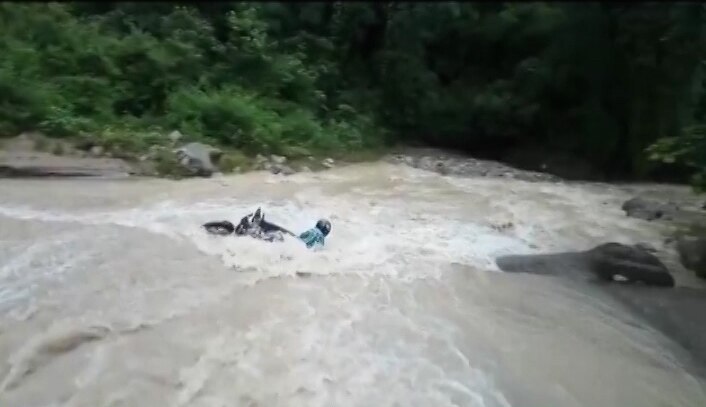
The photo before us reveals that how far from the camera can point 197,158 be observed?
9008 millimetres

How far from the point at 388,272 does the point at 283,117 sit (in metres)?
5.88

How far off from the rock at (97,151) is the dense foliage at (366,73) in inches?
18.7

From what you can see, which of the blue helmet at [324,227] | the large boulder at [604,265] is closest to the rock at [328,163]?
the blue helmet at [324,227]

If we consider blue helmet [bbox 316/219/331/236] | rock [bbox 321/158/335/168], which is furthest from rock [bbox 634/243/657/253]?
rock [bbox 321/158/335/168]

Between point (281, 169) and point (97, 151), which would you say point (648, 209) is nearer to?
point (281, 169)

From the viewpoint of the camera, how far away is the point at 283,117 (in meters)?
11.4

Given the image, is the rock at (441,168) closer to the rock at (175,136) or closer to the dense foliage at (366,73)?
the dense foliage at (366,73)

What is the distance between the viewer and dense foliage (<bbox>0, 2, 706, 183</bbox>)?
10344 mm

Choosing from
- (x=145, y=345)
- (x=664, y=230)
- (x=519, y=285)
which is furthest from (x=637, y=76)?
(x=145, y=345)

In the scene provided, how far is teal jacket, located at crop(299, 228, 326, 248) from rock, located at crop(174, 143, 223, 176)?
293 cm

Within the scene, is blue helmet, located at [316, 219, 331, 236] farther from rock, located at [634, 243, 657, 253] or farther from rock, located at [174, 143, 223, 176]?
rock, located at [174, 143, 223, 176]

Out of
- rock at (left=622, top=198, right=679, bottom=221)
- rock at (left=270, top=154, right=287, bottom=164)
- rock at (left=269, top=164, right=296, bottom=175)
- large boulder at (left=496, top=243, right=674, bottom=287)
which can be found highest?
large boulder at (left=496, top=243, right=674, bottom=287)

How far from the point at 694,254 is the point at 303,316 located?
3142 millimetres

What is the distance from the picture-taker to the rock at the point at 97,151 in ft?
29.7
